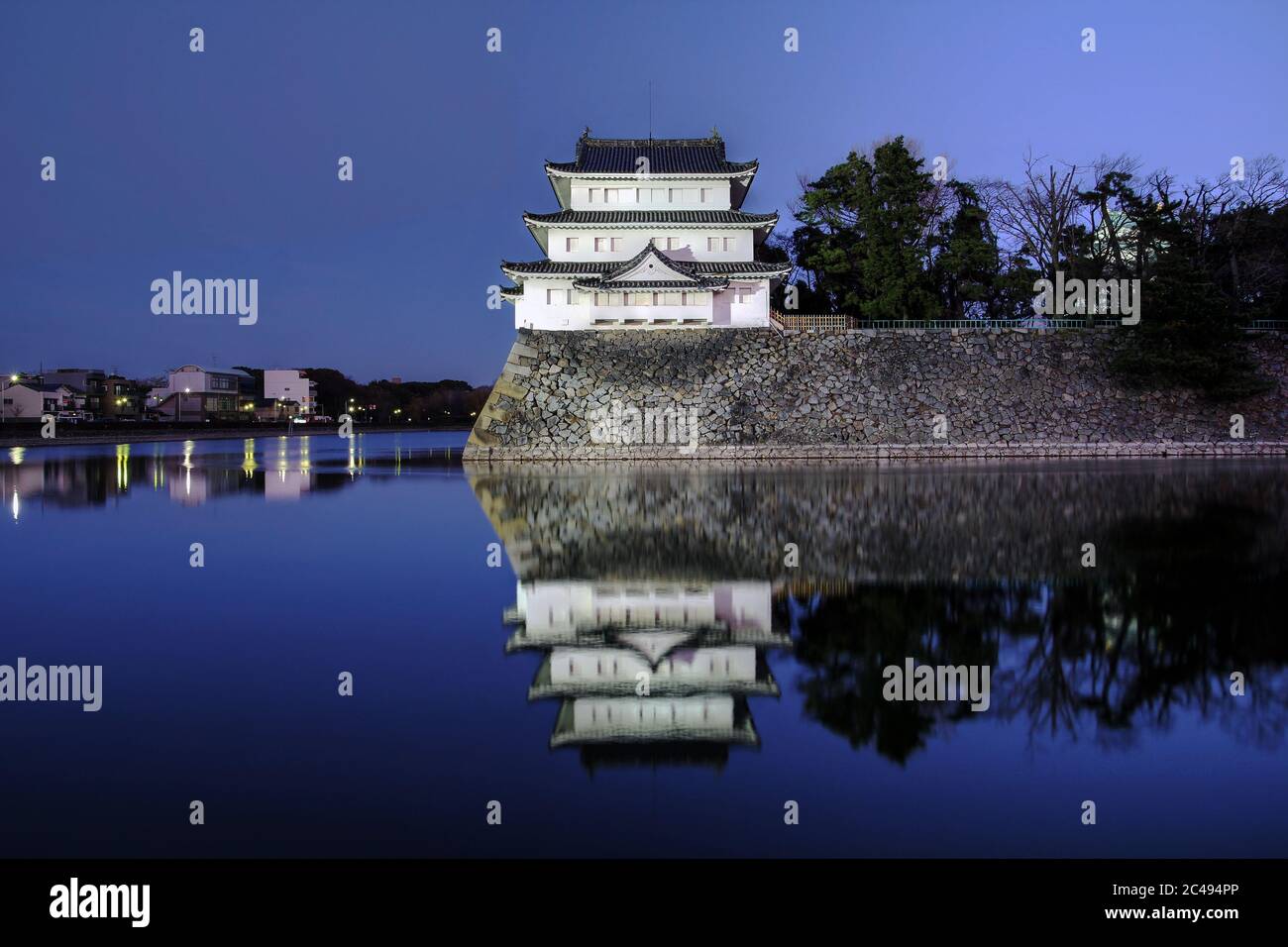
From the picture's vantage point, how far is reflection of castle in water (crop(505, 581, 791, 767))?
444 cm

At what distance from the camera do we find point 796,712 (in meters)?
4.77

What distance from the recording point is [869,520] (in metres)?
12.6

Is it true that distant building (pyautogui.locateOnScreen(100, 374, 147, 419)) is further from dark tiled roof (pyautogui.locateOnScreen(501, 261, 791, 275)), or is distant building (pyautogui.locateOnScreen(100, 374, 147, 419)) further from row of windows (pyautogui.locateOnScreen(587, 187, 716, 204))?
row of windows (pyautogui.locateOnScreen(587, 187, 716, 204))

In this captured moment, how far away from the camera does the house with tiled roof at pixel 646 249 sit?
3316 cm

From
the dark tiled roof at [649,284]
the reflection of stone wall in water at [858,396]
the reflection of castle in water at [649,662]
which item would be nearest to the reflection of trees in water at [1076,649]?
the reflection of castle in water at [649,662]

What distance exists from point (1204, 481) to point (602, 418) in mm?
18251

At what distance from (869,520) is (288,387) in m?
92.7

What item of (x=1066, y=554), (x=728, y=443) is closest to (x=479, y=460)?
(x=728, y=443)

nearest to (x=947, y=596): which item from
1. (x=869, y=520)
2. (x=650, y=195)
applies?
(x=869, y=520)

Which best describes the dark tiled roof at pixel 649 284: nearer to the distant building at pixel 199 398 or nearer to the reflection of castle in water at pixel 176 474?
the reflection of castle in water at pixel 176 474

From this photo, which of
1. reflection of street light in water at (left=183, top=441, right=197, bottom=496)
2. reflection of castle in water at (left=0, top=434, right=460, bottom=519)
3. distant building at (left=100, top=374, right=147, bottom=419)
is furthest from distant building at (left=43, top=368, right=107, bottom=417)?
reflection of street light in water at (left=183, top=441, right=197, bottom=496)

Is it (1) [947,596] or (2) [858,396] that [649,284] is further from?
(1) [947,596]

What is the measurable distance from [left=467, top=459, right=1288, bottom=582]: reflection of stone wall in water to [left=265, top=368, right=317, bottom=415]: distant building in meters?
80.0

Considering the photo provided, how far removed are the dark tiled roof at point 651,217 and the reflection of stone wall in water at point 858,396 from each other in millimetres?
4503
